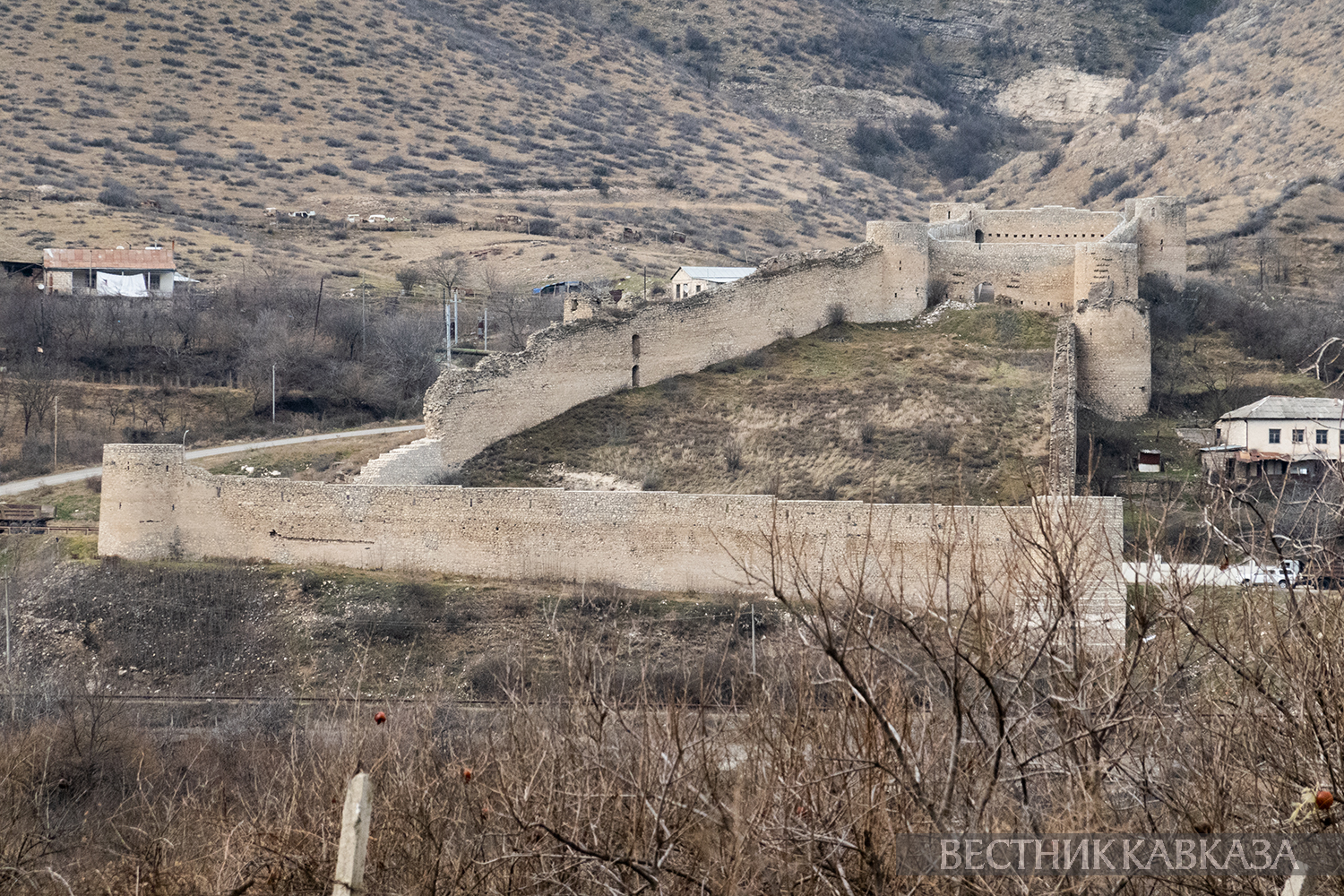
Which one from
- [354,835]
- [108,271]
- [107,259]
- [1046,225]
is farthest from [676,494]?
[107,259]

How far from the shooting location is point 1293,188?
5731cm

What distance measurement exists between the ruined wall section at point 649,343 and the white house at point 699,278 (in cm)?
638

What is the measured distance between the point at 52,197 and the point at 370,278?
14.9 m

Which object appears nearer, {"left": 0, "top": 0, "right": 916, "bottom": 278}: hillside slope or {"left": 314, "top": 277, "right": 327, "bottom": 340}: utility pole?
{"left": 314, "top": 277, "right": 327, "bottom": 340}: utility pole

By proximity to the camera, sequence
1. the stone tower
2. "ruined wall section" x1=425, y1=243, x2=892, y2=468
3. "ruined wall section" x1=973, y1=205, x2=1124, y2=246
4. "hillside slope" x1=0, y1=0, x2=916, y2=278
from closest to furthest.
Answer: "ruined wall section" x1=425, y1=243, x2=892, y2=468
the stone tower
"ruined wall section" x1=973, y1=205, x2=1124, y2=246
"hillside slope" x1=0, y1=0, x2=916, y2=278

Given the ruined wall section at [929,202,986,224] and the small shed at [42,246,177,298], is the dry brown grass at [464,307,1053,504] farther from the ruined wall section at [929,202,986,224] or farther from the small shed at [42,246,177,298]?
the small shed at [42,246,177,298]

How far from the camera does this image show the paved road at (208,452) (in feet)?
111

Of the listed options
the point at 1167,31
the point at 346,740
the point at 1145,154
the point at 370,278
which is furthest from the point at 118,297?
the point at 1167,31

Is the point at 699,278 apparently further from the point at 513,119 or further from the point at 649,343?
the point at 513,119

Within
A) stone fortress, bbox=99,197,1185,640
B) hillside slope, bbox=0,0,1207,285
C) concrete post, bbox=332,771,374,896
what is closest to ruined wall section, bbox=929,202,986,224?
stone fortress, bbox=99,197,1185,640

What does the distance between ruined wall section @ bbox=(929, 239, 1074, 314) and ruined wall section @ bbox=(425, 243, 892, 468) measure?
46.8 inches

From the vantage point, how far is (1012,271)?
36688 millimetres

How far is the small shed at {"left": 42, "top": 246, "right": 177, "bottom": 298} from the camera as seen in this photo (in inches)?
1929

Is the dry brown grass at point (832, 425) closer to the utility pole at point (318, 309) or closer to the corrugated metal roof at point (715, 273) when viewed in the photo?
the corrugated metal roof at point (715, 273)
